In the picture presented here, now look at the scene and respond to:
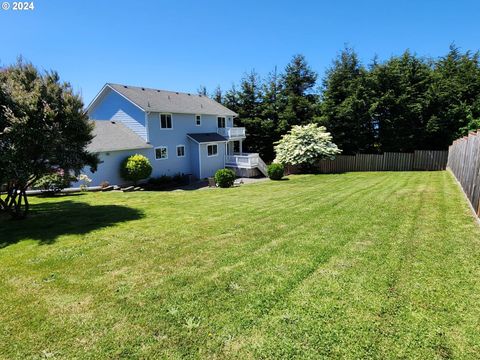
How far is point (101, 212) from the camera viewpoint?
9352 millimetres

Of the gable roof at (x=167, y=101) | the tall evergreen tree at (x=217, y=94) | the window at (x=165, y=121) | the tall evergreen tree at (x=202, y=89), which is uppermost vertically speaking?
the tall evergreen tree at (x=202, y=89)

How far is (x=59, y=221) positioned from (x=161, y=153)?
1518 cm

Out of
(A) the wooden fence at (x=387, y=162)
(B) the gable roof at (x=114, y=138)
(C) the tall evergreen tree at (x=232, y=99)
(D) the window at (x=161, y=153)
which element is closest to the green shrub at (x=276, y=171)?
(A) the wooden fence at (x=387, y=162)

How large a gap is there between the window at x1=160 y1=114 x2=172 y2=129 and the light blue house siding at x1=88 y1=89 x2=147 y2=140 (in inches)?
64.3

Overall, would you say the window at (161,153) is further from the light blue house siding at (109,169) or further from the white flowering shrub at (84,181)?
the white flowering shrub at (84,181)

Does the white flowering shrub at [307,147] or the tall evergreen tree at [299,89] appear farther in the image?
the tall evergreen tree at [299,89]

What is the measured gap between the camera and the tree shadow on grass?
273 inches

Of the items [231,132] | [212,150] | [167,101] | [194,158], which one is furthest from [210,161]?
[167,101]

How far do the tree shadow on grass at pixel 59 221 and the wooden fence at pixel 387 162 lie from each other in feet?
63.6

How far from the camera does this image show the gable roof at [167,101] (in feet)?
73.0

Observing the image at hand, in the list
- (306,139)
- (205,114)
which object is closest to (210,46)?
(205,114)

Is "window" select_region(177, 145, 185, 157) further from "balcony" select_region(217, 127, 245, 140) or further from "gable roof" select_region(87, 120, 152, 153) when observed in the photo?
"balcony" select_region(217, 127, 245, 140)

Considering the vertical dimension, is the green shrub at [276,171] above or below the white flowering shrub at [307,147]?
below

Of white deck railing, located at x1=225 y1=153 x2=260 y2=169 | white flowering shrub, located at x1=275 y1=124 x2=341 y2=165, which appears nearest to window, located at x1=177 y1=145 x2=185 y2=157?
white deck railing, located at x1=225 y1=153 x2=260 y2=169
